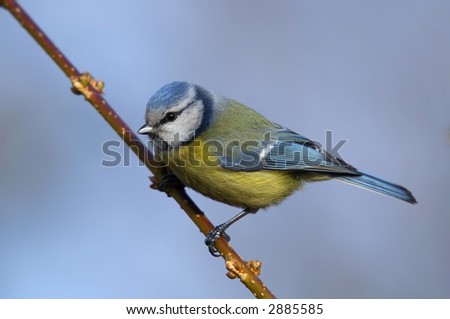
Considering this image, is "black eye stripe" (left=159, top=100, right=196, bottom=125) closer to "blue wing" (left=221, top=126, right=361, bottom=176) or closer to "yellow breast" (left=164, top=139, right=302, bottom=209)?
"yellow breast" (left=164, top=139, right=302, bottom=209)

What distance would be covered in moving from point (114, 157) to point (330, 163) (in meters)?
1.14

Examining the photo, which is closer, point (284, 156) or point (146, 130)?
point (146, 130)

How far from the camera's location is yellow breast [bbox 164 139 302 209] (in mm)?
2840

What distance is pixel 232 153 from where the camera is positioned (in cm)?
291

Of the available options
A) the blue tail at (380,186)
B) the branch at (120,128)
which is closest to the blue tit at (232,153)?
the blue tail at (380,186)

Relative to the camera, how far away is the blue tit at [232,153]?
283 centimetres

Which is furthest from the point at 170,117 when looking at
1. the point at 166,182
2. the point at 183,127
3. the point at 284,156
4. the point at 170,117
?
the point at 284,156

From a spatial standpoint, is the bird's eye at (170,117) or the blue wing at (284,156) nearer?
the bird's eye at (170,117)

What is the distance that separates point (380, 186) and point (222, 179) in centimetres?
84

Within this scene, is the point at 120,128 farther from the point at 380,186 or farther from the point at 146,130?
the point at 380,186

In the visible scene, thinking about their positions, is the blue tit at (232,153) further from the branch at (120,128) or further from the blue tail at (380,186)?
the branch at (120,128)

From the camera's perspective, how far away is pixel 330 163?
3043 millimetres

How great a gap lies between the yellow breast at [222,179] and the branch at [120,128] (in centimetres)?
20
